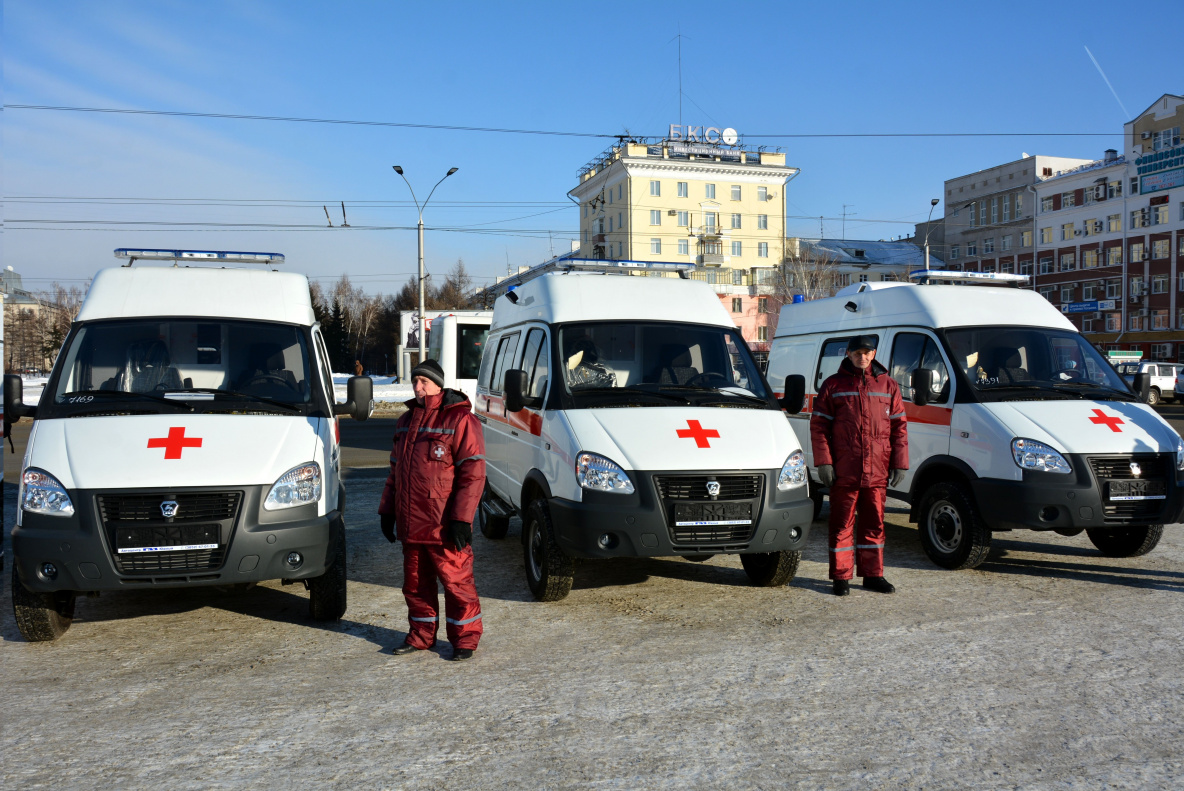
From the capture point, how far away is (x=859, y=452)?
22.4ft

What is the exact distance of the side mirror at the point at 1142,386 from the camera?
7.98 metres

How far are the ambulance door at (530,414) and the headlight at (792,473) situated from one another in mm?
1759

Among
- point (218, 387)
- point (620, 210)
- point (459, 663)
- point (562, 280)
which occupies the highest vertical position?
point (620, 210)

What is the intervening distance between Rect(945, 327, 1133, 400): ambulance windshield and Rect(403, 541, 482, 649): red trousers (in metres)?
4.65

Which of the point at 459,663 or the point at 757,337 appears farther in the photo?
the point at 757,337

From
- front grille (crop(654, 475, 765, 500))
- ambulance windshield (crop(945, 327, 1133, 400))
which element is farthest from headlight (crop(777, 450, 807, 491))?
ambulance windshield (crop(945, 327, 1133, 400))

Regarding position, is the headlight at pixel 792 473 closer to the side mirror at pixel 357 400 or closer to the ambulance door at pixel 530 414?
the ambulance door at pixel 530 414

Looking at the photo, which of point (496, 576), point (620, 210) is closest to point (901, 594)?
point (496, 576)

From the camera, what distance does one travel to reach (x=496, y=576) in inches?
303

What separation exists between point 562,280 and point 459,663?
11.4 ft

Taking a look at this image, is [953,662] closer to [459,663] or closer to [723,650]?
[723,650]

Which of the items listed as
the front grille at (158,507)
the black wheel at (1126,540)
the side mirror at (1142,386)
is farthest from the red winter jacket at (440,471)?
the side mirror at (1142,386)

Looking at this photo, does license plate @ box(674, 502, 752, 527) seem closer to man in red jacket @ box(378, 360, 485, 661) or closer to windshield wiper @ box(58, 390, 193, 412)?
man in red jacket @ box(378, 360, 485, 661)

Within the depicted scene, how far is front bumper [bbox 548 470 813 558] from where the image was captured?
6.02 meters
